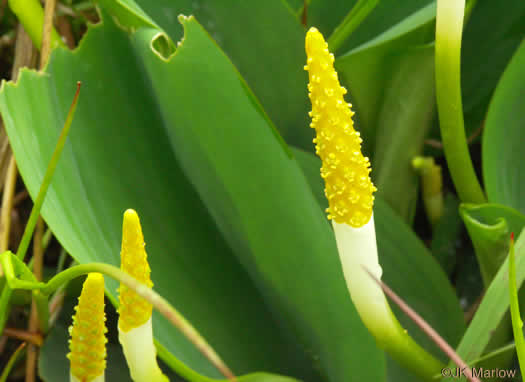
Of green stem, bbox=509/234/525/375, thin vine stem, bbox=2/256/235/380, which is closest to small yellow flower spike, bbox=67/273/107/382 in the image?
thin vine stem, bbox=2/256/235/380

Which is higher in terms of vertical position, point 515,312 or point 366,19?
point 366,19

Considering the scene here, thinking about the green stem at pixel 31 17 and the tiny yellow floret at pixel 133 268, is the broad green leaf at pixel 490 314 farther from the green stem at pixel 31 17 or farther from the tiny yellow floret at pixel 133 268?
the green stem at pixel 31 17

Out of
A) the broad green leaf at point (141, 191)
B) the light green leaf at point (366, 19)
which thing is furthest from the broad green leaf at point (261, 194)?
the light green leaf at point (366, 19)

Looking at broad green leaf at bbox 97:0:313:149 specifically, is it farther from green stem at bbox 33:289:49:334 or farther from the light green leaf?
green stem at bbox 33:289:49:334

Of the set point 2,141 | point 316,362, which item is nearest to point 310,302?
point 316,362

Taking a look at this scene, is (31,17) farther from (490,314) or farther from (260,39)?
(490,314)

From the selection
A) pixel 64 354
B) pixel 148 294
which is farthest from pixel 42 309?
pixel 148 294
